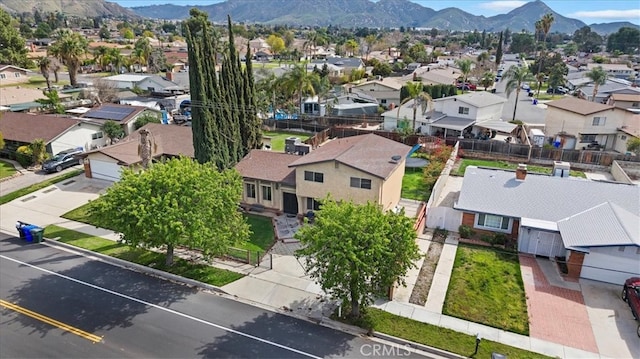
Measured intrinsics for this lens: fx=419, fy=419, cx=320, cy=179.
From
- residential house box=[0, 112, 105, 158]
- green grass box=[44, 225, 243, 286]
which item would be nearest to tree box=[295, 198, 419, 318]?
green grass box=[44, 225, 243, 286]

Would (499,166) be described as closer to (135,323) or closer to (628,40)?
(135,323)

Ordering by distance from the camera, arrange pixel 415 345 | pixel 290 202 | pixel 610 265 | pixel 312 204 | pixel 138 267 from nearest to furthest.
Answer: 1. pixel 415 345
2. pixel 610 265
3. pixel 138 267
4. pixel 312 204
5. pixel 290 202

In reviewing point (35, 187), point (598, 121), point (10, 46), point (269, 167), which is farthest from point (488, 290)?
point (10, 46)

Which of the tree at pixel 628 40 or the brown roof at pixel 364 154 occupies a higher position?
the tree at pixel 628 40

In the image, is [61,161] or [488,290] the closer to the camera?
[488,290]

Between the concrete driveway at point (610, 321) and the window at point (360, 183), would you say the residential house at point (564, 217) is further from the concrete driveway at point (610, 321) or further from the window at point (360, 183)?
the window at point (360, 183)

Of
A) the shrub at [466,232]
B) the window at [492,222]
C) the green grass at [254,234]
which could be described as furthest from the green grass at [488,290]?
the green grass at [254,234]
